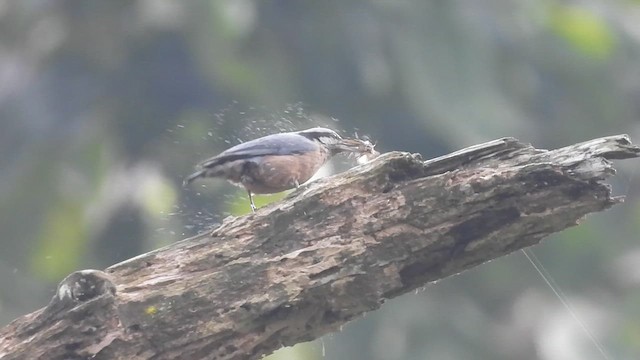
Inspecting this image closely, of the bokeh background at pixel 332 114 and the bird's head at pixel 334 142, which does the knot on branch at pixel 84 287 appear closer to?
the bird's head at pixel 334 142

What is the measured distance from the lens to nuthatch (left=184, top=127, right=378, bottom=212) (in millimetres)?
2982

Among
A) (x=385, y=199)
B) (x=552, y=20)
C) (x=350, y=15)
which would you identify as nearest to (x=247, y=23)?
(x=350, y=15)

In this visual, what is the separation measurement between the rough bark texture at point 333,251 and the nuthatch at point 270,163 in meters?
0.45

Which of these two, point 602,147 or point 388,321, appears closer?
point 602,147

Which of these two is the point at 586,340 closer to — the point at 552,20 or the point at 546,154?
the point at 552,20

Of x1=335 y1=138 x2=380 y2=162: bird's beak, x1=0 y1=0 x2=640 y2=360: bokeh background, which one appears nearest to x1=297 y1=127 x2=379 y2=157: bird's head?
x1=335 y1=138 x2=380 y2=162: bird's beak

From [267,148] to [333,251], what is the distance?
700 mm

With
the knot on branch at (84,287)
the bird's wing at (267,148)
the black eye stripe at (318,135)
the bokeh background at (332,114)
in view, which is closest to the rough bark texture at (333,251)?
the knot on branch at (84,287)

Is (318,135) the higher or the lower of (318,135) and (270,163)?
the higher

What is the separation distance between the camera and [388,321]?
17.0 feet

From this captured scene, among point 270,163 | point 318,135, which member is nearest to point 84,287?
point 270,163

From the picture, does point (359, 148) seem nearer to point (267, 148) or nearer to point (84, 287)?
point (267, 148)

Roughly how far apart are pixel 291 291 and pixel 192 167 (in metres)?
2.12

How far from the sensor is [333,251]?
A: 2.47 metres
